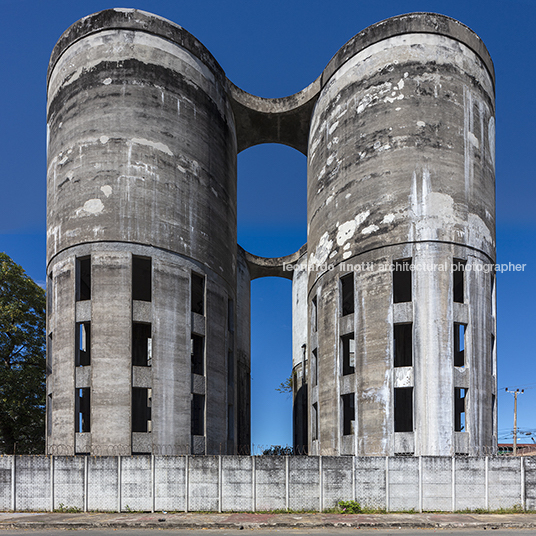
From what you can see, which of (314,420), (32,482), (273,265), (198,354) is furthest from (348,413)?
(273,265)

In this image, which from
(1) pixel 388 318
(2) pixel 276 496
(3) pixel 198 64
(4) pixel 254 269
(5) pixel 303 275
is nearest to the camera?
(2) pixel 276 496

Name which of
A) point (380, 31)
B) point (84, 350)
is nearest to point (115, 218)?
point (84, 350)

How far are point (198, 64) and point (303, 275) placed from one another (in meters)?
30.6

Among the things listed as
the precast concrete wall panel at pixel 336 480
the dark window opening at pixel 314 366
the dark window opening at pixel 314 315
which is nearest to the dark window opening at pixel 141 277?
the dark window opening at pixel 314 315

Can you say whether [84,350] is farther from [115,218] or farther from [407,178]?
[407,178]

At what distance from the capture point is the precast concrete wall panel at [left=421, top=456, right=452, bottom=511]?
20.6 m

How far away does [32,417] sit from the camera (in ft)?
118

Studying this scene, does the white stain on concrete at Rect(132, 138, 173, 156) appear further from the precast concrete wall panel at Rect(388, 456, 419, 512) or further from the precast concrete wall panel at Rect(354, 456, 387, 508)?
the precast concrete wall panel at Rect(388, 456, 419, 512)

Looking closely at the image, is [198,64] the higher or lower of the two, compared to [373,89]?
higher

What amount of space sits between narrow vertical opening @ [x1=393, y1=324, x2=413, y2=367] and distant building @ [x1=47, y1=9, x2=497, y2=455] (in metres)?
0.12

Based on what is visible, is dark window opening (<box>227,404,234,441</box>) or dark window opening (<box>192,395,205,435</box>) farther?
dark window opening (<box>227,404,234,441</box>)

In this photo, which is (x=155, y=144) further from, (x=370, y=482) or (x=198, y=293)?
(x=370, y=482)

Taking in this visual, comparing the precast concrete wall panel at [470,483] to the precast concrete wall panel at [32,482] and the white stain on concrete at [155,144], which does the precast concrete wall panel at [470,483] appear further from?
A: the white stain on concrete at [155,144]

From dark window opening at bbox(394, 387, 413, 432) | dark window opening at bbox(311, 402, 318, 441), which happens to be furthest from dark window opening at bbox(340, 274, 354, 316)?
dark window opening at bbox(311, 402, 318, 441)
